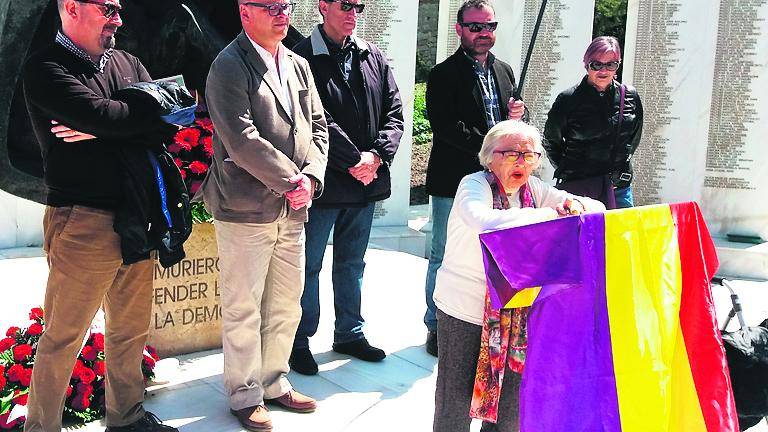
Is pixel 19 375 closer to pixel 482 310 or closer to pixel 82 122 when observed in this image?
pixel 82 122

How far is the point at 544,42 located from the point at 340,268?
498cm

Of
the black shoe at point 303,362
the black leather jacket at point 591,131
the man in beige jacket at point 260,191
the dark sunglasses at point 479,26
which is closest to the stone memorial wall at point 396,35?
the black leather jacket at point 591,131

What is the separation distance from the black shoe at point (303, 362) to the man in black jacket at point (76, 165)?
4.51 ft

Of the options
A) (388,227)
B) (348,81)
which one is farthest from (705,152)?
(348,81)

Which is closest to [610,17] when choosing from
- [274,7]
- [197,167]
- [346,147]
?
[346,147]

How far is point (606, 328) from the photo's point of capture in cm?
270

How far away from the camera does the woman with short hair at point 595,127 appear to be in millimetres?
5031

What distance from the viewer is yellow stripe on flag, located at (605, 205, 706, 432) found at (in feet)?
8.89

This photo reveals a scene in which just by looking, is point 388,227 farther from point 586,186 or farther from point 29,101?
point 29,101

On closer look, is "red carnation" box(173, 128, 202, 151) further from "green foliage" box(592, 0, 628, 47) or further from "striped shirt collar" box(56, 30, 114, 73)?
"green foliage" box(592, 0, 628, 47)

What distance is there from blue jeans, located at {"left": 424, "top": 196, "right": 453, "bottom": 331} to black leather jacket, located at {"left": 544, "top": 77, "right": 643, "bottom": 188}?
2.79 ft

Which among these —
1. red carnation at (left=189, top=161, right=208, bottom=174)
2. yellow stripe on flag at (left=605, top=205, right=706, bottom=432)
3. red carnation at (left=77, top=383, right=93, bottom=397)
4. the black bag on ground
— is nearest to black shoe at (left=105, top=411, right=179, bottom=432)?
red carnation at (left=77, top=383, right=93, bottom=397)

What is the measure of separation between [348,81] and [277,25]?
86cm

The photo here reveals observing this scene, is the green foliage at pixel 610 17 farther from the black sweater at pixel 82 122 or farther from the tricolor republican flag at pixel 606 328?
the black sweater at pixel 82 122
